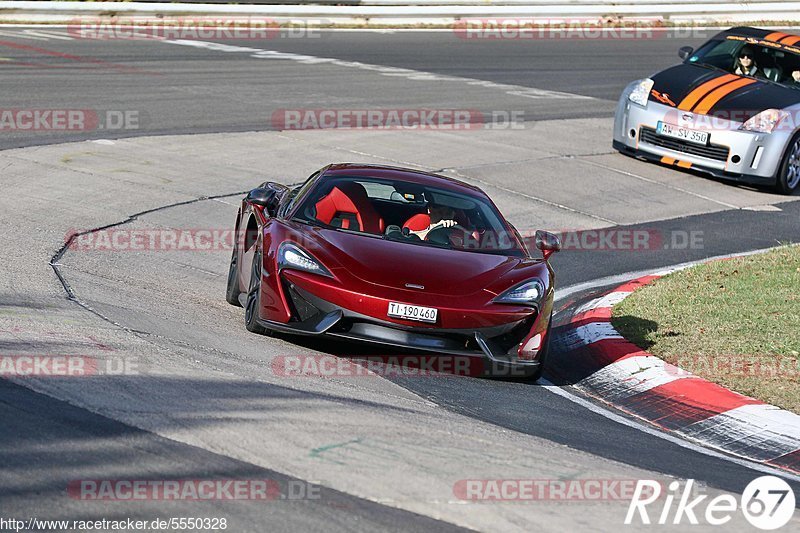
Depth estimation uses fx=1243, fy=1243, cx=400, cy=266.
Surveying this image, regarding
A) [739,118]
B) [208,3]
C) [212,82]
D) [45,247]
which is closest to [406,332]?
[45,247]

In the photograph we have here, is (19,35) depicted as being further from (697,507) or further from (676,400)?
(697,507)

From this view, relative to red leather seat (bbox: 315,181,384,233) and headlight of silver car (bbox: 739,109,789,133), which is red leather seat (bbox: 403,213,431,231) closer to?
red leather seat (bbox: 315,181,384,233)

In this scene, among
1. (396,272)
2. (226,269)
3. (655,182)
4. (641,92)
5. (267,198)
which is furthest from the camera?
(641,92)

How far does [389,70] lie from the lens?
2242 cm

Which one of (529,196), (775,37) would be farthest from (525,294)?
(775,37)

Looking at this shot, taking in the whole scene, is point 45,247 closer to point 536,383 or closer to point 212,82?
point 536,383

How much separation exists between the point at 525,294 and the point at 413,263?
2.44ft

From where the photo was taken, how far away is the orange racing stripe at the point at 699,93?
1608 centimetres

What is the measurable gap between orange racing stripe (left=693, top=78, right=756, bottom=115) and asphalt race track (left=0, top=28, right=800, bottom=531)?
0.99 meters

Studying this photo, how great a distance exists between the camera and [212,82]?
19766 millimetres

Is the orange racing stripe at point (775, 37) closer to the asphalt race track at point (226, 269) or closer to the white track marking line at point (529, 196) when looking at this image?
the asphalt race track at point (226, 269)

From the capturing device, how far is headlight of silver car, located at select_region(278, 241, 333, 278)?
771 centimetres

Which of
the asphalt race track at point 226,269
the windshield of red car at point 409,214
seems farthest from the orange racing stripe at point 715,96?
the windshield of red car at point 409,214

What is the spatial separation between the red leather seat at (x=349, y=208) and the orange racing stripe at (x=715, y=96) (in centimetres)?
833
